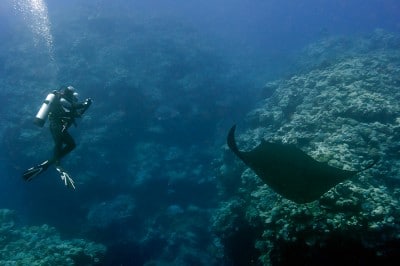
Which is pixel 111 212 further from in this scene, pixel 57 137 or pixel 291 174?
pixel 291 174

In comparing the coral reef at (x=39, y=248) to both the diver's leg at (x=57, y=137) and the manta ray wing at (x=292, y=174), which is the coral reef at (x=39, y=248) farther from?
the manta ray wing at (x=292, y=174)

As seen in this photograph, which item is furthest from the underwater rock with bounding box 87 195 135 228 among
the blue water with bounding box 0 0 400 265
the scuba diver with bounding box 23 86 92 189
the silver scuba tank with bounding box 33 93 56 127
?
the silver scuba tank with bounding box 33 93 56 127

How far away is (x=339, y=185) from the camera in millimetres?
6629

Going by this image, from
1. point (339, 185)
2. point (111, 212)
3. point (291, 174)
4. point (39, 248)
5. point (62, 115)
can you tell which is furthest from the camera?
point (111, 212)

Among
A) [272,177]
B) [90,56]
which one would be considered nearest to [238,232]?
[272,177]

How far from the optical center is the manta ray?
4453 mm

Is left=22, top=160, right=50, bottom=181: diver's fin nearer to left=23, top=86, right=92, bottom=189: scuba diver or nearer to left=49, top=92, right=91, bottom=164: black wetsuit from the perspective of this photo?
left=23, top=86, right=92, bottom=189: scuba diver

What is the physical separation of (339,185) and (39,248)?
1146cm

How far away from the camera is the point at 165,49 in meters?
26.0

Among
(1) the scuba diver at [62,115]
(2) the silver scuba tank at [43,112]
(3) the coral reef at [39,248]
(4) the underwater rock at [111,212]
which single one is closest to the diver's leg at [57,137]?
(1) the scuba diver at [62,115]

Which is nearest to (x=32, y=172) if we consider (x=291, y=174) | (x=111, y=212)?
(x=291, y=174)

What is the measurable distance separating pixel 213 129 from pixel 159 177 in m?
5.60

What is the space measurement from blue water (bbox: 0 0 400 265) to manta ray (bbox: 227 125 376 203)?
1110 cm

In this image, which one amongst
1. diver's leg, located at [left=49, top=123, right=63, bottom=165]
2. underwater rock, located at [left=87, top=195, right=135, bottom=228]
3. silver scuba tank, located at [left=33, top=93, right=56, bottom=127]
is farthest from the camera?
underwater rock, located at [left=87, top=195, right=135, bottom=228]
